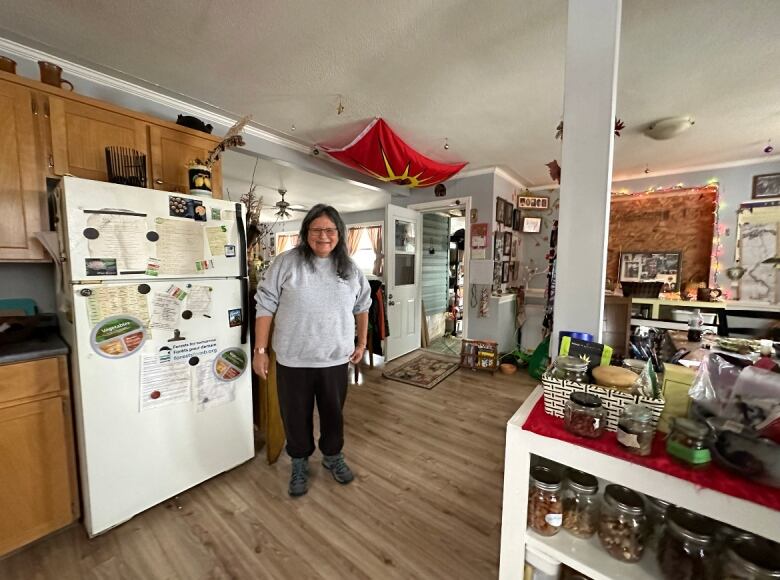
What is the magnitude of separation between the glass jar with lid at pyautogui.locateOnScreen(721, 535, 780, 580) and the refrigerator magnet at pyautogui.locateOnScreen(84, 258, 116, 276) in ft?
6.99

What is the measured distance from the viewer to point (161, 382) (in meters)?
1.52

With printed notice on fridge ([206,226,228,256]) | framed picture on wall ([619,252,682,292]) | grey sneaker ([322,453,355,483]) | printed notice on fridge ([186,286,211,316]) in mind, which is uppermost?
printed notice on fridge ([206,226,228,256])

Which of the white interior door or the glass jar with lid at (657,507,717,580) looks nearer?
the glass jar with lid at (657,507,717,580)

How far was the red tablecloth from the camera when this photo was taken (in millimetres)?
562

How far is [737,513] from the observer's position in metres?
0.57

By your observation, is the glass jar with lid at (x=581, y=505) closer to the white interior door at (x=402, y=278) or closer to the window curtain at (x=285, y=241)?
the white interior door at (x=402, y=278)

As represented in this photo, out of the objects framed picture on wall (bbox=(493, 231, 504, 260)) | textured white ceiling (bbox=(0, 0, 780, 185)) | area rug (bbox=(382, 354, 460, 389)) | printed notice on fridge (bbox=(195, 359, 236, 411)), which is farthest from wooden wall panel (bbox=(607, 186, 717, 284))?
printed notice on fridge (bbox=(195, 359, 236, 411))

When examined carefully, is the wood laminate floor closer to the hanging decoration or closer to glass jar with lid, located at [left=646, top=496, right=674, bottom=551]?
glass jar with lid, located at [left=646, top=496, right=674, bottom=551]

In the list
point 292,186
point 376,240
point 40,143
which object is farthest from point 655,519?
point 376,240

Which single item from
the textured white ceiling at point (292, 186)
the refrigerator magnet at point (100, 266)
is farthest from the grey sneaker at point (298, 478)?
the textured white ceiling at point (292, 186)

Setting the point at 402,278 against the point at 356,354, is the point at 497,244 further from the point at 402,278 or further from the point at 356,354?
the point at 356,354

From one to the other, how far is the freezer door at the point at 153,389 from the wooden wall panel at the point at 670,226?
13.7ft

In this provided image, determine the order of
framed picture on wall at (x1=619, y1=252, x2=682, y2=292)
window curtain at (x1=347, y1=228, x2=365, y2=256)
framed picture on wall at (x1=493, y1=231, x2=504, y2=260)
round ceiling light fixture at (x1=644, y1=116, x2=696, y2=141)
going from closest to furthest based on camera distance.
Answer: round ceiling light fixture at (x1=644, y1=116, x2=696, y2=141)
framed picture on wall at (x1=619, y1=252, x2=682, y2=292)
framed picture on wall at (x1=493, y1=231, x2=504, y2=260)
window curtain at (x1=347, y1=228, x2=365, y2=256)

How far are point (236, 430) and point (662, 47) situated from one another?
10.0ft
